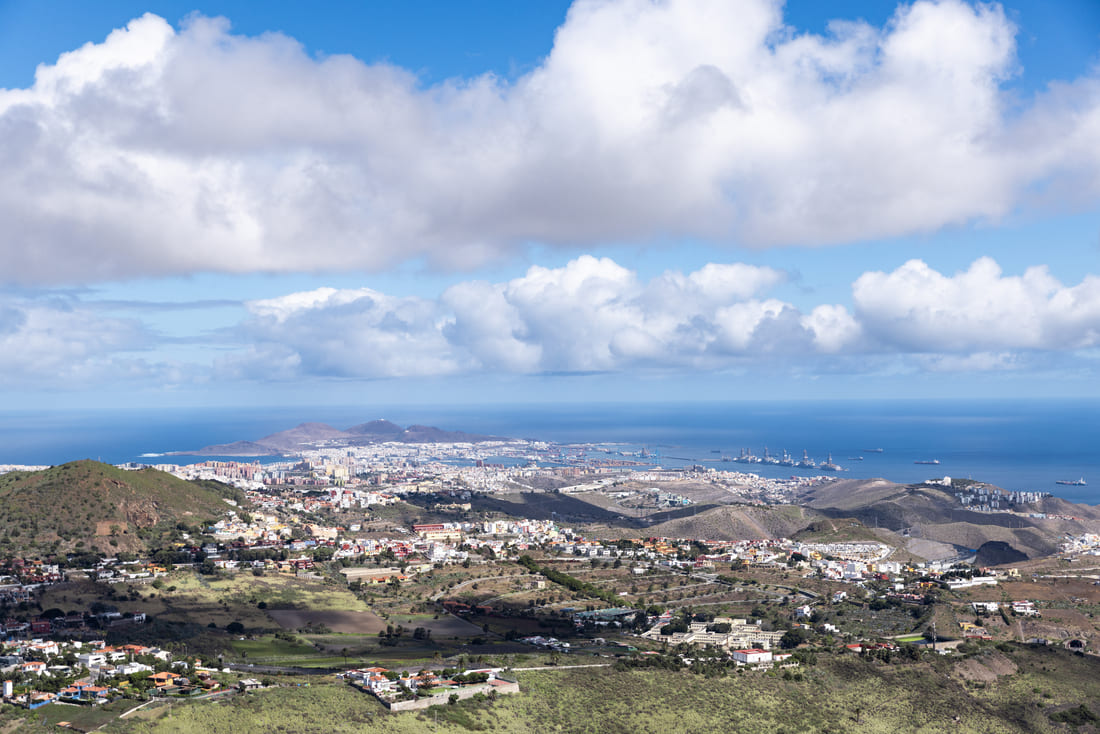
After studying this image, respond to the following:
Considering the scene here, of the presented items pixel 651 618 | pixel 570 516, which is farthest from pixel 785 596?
pixel 570 516

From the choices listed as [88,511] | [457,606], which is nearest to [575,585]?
[457,606]

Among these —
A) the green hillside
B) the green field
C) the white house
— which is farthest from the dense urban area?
the green field

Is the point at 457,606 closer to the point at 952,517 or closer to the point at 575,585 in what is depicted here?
the point at 575,585

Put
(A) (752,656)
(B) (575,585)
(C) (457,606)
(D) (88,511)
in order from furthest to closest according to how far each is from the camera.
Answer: (D) (88,511), (B) (575,585), (C) (457,606), (A) (752,656)

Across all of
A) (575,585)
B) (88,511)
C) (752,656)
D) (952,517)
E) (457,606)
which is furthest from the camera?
(952,517)

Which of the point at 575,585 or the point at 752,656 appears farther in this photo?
the point at 575,585

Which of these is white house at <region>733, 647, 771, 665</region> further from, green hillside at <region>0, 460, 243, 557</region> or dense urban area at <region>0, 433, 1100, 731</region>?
green hillside at <region>0, 460, 243, 557</region>

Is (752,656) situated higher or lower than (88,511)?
lower

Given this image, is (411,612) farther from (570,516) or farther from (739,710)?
(570,516)
